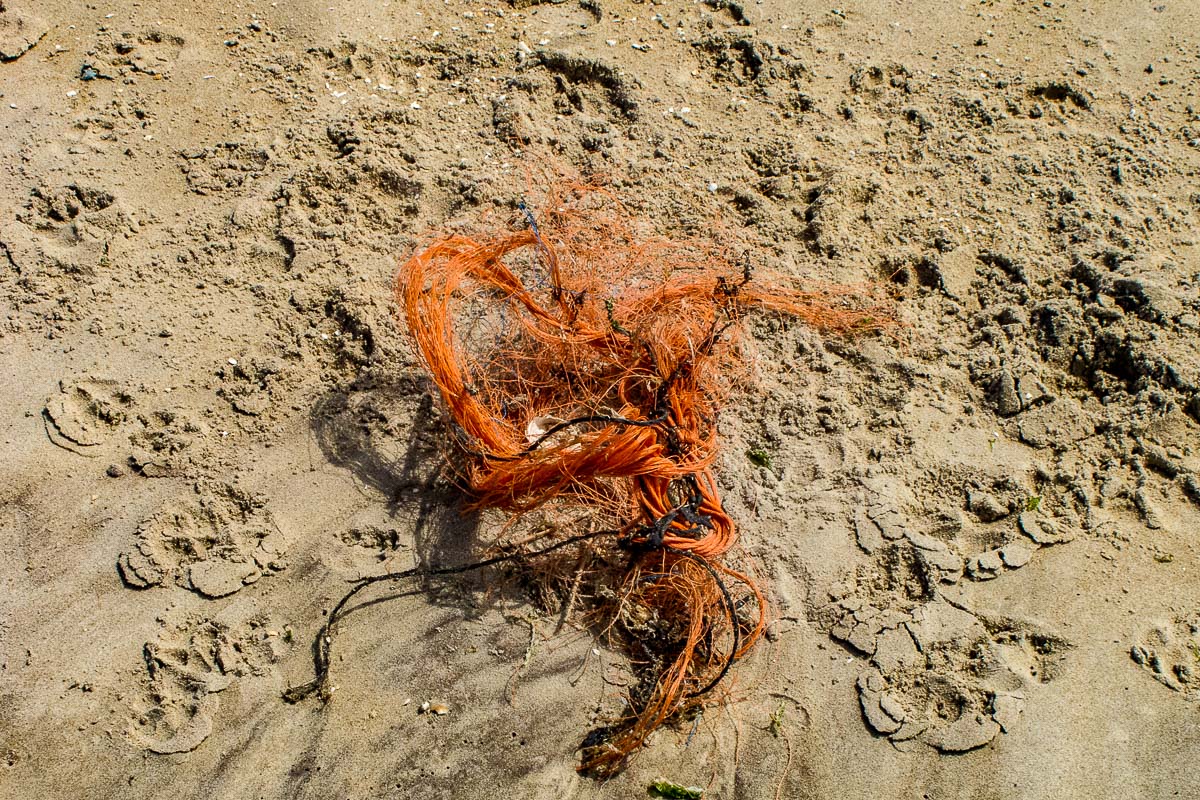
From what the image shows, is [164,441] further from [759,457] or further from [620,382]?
[759,457]

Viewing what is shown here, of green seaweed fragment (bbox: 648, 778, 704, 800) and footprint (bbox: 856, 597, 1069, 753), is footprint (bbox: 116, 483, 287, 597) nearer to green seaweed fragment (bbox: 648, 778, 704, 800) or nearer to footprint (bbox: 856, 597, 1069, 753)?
green seaweed fragment (bbox: 648, 778, 704, 800)

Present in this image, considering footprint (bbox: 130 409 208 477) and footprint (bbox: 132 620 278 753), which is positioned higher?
footprint (bbox: 130 409 208 477)

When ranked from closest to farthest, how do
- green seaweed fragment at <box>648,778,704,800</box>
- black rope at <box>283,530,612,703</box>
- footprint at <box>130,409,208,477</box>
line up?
green seaweed fragment at <box>648,778,704,800</box>
black rope at <box>283,530,612,703</box>
footprint at <box>130,409,208,477</box>

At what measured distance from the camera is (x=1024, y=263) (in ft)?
12.1

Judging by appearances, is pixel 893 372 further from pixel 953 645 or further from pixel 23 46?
pixel 23 46

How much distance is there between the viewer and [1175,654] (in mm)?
2760

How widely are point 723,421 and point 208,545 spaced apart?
1.96 metres

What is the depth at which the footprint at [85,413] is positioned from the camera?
3182 mm

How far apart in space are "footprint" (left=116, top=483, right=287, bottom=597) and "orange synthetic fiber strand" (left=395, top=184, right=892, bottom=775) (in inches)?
30.4

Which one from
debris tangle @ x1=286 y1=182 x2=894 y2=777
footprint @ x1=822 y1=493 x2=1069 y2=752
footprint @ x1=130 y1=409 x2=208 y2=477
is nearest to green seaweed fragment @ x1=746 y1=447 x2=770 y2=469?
debris tangle @ x1=286 y1=182 x2=894 y2=777

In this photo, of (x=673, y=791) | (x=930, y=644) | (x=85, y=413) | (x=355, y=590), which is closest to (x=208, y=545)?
(x=355, y=590)

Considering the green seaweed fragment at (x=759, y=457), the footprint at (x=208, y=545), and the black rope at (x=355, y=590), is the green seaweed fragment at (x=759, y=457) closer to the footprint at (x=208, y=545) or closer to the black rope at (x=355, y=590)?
the black rope at (x=355, y=590)

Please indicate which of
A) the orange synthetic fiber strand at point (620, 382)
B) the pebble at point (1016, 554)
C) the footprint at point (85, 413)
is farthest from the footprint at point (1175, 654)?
the footprint at point (85, 413)

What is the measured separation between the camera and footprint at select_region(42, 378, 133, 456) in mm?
3182
